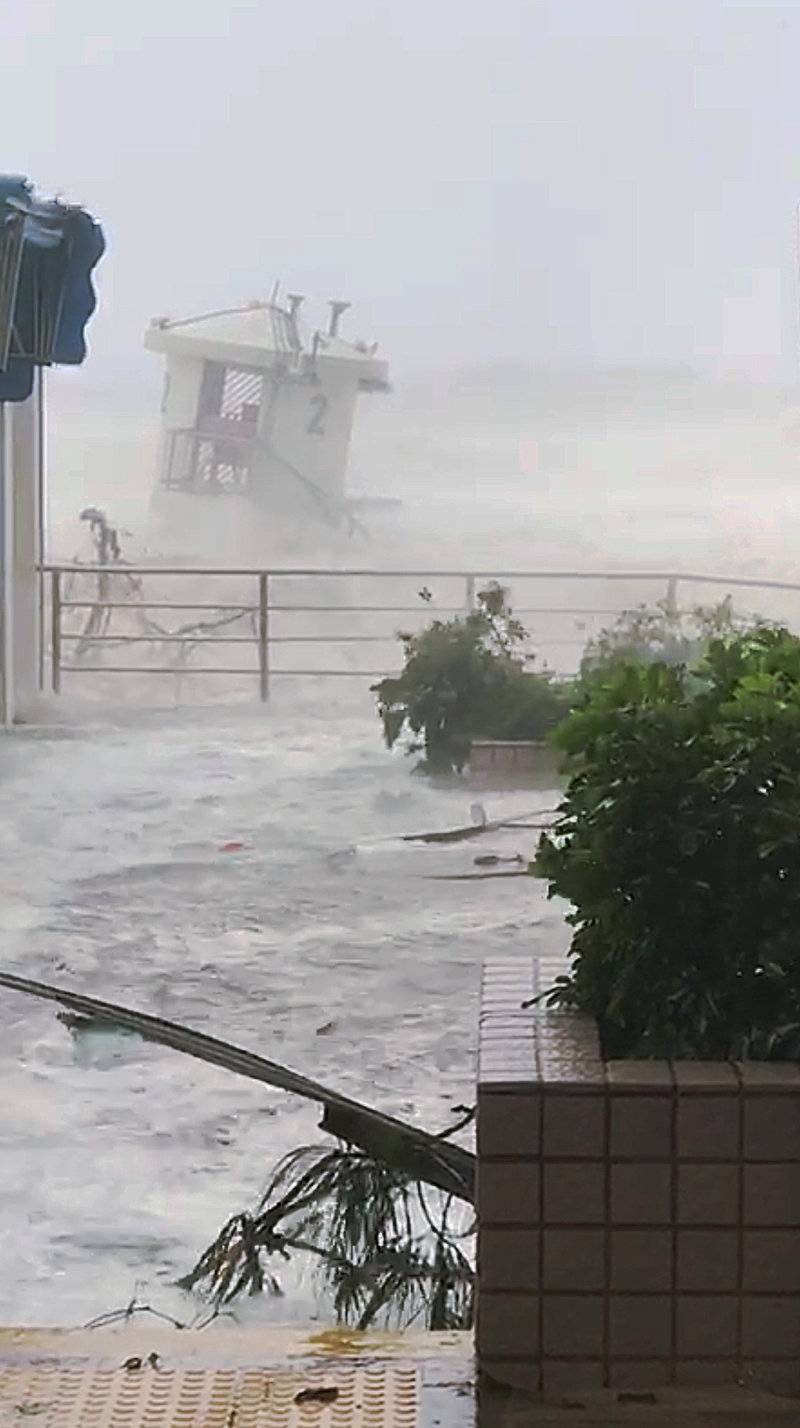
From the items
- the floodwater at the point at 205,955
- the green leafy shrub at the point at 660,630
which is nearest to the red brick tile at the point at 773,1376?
the floodwater at the point at 205,955

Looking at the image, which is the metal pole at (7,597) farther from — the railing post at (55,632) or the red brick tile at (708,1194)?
the red brick tile at (708,1194)

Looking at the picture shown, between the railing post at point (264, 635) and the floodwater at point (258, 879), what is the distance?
28mm

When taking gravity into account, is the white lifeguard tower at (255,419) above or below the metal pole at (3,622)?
above

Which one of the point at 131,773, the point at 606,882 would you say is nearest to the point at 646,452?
the point at 131,773

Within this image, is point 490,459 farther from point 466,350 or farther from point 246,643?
point 246,643

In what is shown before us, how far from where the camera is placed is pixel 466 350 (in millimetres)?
2396

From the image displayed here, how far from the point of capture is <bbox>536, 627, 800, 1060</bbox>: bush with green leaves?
1.32 m

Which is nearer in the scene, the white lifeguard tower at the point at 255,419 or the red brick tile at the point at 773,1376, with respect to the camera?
the red brick tile at the point at 773,1376

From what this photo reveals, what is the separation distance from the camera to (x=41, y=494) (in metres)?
2.55

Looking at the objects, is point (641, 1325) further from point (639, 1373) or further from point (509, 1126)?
point (509, 1126)

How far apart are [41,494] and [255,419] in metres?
0.34

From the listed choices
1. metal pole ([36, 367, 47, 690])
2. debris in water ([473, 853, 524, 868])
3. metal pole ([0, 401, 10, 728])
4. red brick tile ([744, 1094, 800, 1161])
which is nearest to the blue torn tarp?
metal pole ([36, 367, 47, 690])

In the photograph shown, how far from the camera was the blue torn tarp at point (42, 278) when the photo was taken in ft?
7.58

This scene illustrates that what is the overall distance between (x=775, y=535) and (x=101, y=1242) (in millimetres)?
1172
